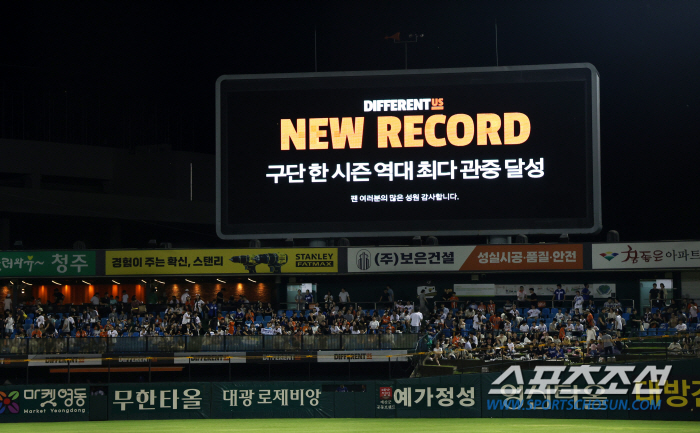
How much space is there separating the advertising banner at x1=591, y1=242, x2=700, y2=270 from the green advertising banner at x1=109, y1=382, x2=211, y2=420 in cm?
1496

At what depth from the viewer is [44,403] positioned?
2136 centimetres

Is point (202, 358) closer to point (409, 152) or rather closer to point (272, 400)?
point (272, 400)

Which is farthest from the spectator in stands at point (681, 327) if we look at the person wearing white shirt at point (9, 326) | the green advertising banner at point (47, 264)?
the person wearing white shirt at point (9, 326)

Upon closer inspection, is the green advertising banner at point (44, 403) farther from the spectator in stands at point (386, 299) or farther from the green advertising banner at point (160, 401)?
the spectator in stands at point (386, 299)

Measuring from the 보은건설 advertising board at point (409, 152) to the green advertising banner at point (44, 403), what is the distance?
11718 millimetres

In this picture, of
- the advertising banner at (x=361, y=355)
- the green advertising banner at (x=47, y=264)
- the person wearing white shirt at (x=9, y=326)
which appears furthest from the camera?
the green advertising banner at (x=47, y=264)

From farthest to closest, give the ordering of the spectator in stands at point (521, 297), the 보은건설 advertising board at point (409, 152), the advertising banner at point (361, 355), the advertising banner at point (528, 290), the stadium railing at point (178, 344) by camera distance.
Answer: the advertising banner at point (528, 290)
the spectator in stands at point (521, 297)
the stadium railing at point (178, 344)
the advertising banner at point (361, 355)
the 보은건설 advertising board at point (409, 152)

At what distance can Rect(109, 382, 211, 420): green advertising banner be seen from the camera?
2130 cm

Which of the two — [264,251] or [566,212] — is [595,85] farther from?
[264,251]

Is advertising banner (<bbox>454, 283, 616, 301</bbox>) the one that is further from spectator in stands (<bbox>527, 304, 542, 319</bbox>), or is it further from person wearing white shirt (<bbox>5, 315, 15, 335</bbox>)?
person wearing white shirt (<bbox>5, 315, 15, 335</bbox>)

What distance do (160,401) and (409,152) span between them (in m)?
12.3

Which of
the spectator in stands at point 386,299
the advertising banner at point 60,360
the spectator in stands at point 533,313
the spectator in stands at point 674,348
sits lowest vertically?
the advertising banner at point 60,360

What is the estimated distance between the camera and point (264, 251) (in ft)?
99.3

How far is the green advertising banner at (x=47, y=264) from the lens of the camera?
1218 inches
